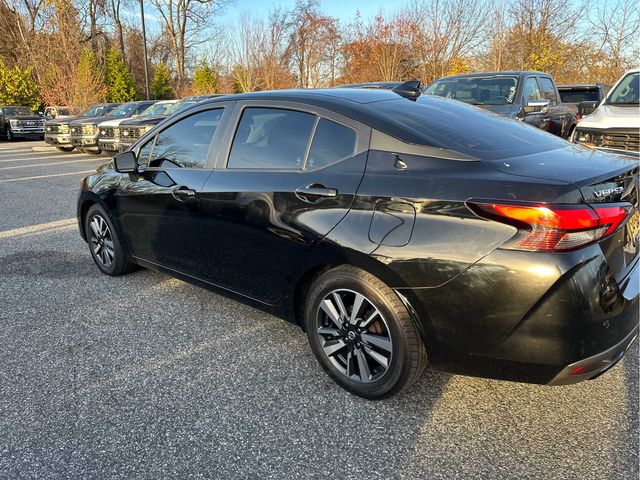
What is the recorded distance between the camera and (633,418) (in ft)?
7.89

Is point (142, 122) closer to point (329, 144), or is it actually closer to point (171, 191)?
point (171, 191)

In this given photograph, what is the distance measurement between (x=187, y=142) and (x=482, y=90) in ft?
19.6

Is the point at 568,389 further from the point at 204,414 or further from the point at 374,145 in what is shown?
the point at 204,414

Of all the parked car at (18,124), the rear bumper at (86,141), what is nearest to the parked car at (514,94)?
the rear bumper at (86,141)

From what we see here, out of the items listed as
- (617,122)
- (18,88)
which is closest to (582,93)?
(617,122)

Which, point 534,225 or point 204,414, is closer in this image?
point 534,225

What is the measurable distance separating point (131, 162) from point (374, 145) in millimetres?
2208

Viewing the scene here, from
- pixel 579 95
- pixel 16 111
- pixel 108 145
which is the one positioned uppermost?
pixel 16 111

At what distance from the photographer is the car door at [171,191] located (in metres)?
3.40

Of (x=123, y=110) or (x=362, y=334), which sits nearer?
(x=362, y=334)

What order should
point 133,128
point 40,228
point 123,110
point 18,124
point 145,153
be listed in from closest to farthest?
point 145,153, point 40,228, point 133,128, point 123,110, point 18,124

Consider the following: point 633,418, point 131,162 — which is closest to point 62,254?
point 131,162

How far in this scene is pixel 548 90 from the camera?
8.73 metres

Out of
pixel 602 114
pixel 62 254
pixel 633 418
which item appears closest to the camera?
pixel 633 418
